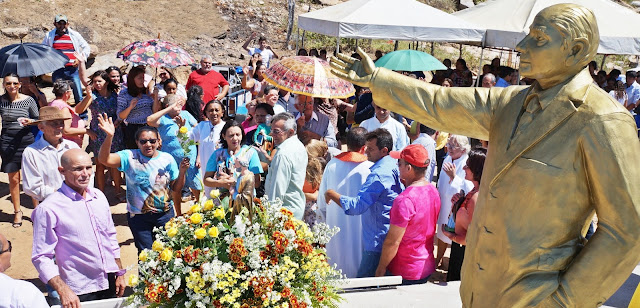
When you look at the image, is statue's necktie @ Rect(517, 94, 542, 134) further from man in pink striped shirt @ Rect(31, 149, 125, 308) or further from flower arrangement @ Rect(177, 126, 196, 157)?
flower arrangement @ Rect(177, 126, 196, 157)

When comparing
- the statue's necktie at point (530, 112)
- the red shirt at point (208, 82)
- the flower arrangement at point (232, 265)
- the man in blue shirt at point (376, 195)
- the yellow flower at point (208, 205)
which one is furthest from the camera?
the red shirt at point (208, 82)

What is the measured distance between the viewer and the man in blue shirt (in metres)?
4.91

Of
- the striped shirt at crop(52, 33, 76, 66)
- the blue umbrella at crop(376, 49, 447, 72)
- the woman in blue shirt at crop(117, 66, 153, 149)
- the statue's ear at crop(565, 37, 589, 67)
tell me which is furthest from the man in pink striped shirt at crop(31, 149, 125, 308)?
the blue umbrella at crop(376, 49, 447, 72)

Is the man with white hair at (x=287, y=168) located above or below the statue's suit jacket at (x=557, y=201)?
below

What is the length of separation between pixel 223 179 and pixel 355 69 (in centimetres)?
327

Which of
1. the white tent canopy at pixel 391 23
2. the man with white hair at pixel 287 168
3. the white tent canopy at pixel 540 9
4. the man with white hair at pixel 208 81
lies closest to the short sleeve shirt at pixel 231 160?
the man with white hair at pixel 287 168

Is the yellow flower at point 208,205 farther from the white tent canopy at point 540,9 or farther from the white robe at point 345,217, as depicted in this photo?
the white tent canopy at point 540,9

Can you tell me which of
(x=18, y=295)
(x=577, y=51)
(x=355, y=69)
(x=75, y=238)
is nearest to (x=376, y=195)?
(x=75, y=238)

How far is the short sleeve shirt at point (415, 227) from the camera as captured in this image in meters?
4.58

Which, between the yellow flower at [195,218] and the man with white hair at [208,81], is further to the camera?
the man with white hair at [208,81]

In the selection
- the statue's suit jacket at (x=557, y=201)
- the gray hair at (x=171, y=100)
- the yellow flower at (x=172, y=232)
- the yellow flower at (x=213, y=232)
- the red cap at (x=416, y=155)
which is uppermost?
the statue's suit jacket at (x=557, y=201)

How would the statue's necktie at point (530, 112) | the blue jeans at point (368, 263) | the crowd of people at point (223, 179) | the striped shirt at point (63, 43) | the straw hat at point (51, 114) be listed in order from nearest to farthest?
the statue's necktie at point (530, 112) → the crowd of people at point (223, 179) → the blue jeans at point (368, 263) → the straw hat at point (51, 114) → the striped shirt at point (63, 43)

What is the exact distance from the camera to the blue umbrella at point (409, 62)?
10828mm

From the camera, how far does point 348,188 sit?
5199 mm
